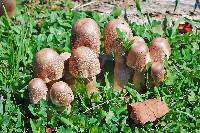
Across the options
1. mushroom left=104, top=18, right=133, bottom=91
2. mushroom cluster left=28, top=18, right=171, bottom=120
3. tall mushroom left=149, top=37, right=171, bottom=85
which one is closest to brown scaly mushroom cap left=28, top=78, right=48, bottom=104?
mushroom cluster left=28, top=18, right=171, bottom=120

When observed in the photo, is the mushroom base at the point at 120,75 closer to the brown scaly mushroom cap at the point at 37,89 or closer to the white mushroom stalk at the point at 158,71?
the white mushroom stalk at the point at 158,71

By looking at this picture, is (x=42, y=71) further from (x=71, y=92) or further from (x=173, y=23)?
(x=173, y=23)

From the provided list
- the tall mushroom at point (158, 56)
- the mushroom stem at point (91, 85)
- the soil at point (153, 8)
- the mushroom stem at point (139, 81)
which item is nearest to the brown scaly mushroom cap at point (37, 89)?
the mushroom stem at point (91, 85)

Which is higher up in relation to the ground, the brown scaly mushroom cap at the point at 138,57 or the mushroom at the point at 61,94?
the brown scaly mushroom cap at the point at 138,57

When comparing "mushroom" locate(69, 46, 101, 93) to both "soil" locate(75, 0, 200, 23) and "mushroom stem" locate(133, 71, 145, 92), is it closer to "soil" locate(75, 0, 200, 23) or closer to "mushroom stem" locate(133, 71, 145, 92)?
"mushroom stem" locate(133, 71, 145, 92)

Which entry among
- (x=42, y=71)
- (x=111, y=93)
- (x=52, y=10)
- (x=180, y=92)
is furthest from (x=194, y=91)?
(x=52, y=10)

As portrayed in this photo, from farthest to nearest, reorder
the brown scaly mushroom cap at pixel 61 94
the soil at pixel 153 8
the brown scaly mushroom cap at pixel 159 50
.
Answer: the soil at pixel 153 8, the brown scaly mushroom cap at pixel 159 50, the brown scaly mushroom cap at pixel 61 94

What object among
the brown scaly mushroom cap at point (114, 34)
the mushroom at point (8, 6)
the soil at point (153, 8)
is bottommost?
the soil at point (153, 8)

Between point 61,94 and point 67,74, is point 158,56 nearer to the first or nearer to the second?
point 67,74
